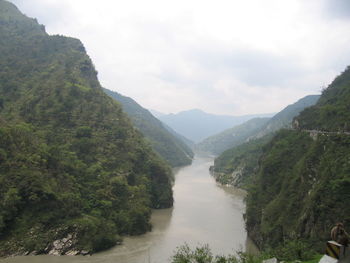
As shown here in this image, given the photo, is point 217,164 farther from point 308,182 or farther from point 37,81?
point 308,182

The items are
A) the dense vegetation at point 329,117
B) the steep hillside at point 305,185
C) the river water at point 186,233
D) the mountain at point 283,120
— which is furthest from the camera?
the mountain at point 283,120

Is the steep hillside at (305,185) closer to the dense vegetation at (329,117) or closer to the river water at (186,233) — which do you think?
the dense vegetation at (329,117)

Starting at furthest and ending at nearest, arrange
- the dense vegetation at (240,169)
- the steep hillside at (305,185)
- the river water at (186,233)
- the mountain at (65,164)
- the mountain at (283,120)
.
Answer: the mountain at (283,120) → the dense vegetation at (240,169) → the mountain at (65,164) → the river water at (186,233) → the steep hillside at (305,185)

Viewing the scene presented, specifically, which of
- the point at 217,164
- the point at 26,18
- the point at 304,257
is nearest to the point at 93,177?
the point at 304,257

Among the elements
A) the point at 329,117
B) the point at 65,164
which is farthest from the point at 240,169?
the point at 65,164

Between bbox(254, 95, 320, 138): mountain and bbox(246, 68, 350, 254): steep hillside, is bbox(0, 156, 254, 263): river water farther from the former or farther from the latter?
bbox(254, 95, 320, 138): mountain

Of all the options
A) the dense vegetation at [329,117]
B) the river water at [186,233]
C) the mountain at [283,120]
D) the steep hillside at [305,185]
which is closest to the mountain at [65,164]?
the river water at [186,233]
